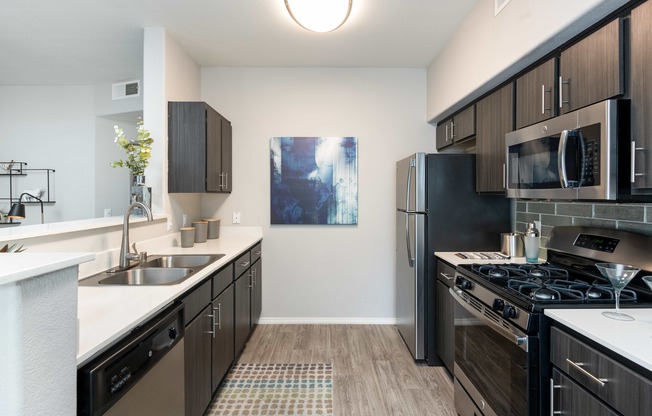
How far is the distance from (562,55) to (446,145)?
162cm

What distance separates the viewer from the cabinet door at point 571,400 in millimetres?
1076

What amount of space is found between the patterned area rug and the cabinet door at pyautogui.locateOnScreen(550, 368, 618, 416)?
52.2 inches

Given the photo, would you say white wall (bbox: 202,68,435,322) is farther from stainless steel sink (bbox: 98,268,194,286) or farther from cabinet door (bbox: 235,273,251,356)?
stainless steel sink (bbox: 98,268,194,286)

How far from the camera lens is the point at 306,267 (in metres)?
3.58

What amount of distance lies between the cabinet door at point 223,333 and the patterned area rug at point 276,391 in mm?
177

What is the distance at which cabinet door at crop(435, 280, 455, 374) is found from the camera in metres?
2.39

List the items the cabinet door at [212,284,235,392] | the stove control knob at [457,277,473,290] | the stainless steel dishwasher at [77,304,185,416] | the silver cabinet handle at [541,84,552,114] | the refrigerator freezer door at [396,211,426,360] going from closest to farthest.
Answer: the stainless steel dishwasher at [77,304,185,416] < the silver cabinet handle at [541,84,552,114] < the stove control knob at [457,277,473,290] < the cabinet door at [212,284,235,392] < the refrigerator freezer door at [396,211,426,360]

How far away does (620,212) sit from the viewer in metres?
1.72

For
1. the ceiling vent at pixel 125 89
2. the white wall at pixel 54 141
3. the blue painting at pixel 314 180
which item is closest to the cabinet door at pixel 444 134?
the blue painting at pixel 314 180

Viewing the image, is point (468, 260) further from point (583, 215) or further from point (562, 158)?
point (562, 158)

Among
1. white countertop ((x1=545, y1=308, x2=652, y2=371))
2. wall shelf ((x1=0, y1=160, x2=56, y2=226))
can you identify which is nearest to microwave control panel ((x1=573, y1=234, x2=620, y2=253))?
white countertop ((x1=545, y1=308, x2=652, y2=371))

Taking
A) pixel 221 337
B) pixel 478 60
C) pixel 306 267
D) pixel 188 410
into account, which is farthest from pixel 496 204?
pixel 188 410

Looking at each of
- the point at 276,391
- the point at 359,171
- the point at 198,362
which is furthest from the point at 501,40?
the point at 276,391

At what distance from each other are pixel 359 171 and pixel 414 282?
4.40 feet
